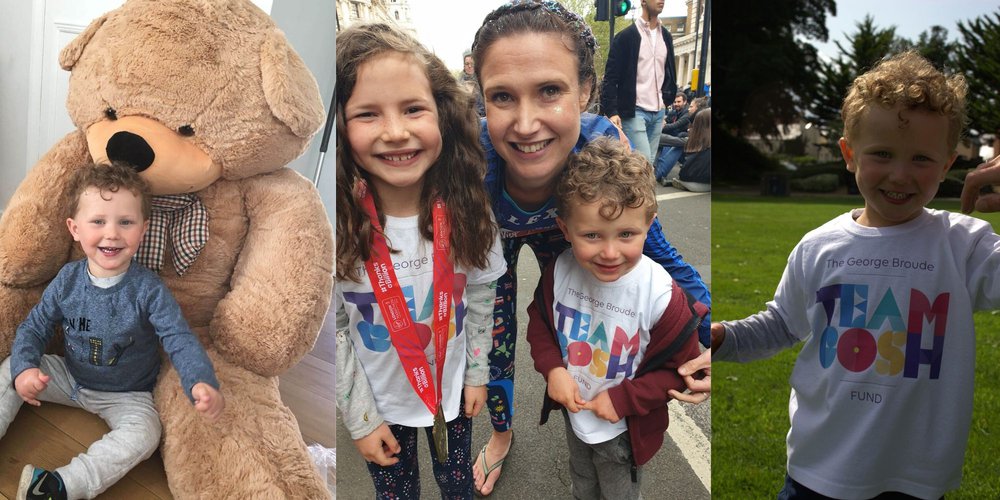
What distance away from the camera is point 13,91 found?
1.70 meters

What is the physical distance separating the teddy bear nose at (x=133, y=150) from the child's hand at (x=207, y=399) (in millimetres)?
471

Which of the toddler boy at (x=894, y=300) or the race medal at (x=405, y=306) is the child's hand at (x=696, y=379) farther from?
the race medal at (x=405, y=306)

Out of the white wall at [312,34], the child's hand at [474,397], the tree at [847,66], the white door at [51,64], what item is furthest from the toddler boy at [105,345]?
the tree at [847,66]

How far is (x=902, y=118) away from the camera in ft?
4.72

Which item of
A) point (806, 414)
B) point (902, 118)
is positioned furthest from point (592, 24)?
point (806, 414)

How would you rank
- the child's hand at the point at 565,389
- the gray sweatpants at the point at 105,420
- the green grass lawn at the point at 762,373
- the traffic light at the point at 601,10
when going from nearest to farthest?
the traffic light at the point at 601,10
the child's hand at the point at 565,389
the gray sweatpants at the point at 105,420
the green grass lawn at the point at 762,373

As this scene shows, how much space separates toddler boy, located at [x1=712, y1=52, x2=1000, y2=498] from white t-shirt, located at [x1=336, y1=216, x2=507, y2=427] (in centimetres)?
55

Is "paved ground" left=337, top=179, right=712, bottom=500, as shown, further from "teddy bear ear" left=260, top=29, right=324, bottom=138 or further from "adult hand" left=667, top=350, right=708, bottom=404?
"teddy bear ear" left=260, top=29, right=324, bottom=138

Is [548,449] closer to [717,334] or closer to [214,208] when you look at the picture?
[717,334]

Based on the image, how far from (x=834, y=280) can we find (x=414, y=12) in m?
0.98

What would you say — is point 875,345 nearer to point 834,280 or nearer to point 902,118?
point 834,280

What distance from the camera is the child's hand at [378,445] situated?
1.43 m

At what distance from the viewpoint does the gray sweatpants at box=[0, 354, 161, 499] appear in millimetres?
1514

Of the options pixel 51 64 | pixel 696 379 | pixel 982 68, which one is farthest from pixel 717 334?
pixel 51 64
